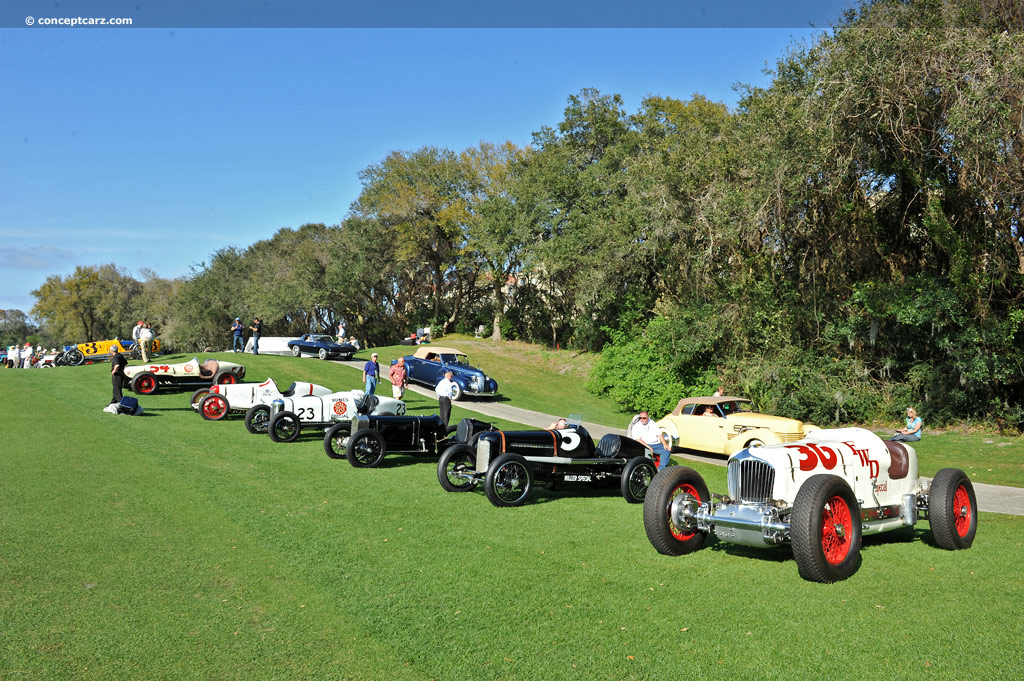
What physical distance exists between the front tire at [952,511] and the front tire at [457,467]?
5972 millimetres

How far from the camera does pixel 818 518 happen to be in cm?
633

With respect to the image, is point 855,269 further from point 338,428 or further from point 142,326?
point 142,326

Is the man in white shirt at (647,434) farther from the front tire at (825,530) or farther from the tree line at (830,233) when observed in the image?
the tree line at (830,233)

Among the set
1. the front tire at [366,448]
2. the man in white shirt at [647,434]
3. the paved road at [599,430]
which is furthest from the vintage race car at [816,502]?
the front tire at [366,448]

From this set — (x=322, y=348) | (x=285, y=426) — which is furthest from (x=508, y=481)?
(x=322, y=348)

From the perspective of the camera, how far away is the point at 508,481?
32.7 ft

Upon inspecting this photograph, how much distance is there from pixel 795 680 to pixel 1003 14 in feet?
68.1

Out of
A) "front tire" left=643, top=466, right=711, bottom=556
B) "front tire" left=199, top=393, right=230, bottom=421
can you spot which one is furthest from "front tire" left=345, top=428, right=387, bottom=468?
"front tire" left=643, top=466, right=711, bottom=556

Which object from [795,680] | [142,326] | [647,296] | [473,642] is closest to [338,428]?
[473,642]

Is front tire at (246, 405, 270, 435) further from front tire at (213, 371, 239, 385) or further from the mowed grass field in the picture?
front tire at (213, 371, 239, 385)

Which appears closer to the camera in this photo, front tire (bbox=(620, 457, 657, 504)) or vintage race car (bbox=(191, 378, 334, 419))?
front tire (bbox=(620, 457, 657, 504))

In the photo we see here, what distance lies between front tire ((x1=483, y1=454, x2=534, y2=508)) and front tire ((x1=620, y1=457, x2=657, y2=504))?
1563 mm

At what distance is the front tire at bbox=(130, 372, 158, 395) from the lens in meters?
19.6

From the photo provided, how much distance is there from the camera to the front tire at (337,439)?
13.1 metres
